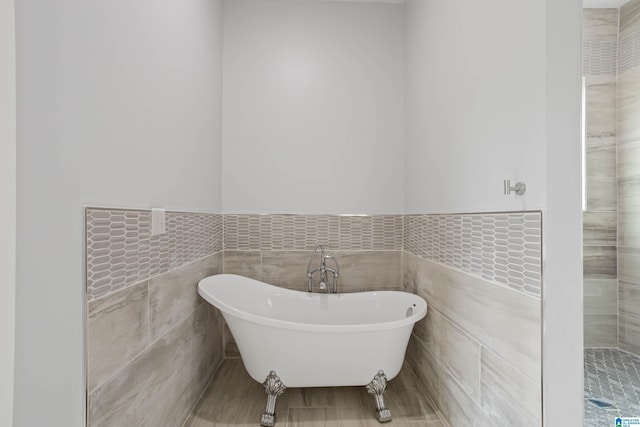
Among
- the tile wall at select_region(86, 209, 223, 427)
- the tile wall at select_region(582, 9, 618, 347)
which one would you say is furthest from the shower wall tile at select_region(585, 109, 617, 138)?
the tile wall at select_region(86, 209, 223, 427)

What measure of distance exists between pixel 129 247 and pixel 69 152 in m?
0.44

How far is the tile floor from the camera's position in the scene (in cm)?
175

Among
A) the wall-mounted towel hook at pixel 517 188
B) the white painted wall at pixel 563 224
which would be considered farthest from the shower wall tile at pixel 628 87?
the wall-mounted towel hook at pixel 517 188

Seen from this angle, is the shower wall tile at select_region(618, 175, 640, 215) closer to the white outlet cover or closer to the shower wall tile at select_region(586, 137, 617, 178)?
the shower wall tile at select_region(586, 137, 617, 178)

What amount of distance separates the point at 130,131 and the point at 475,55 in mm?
1536

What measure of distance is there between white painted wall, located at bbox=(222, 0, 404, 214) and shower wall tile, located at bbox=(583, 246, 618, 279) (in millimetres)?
1685

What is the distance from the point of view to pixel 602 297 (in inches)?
103

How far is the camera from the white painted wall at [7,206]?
0.69m

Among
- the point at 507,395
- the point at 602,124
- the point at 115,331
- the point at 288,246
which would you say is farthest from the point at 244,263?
the point at 602,124

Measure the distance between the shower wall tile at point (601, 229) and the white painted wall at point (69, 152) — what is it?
3.12 m

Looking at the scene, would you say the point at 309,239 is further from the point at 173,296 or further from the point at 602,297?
the point at 602,297

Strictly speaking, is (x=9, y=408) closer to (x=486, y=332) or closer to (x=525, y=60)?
(x=486, y=332)

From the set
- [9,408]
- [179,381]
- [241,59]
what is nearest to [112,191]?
[9,408]

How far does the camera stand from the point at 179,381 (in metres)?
1.67
